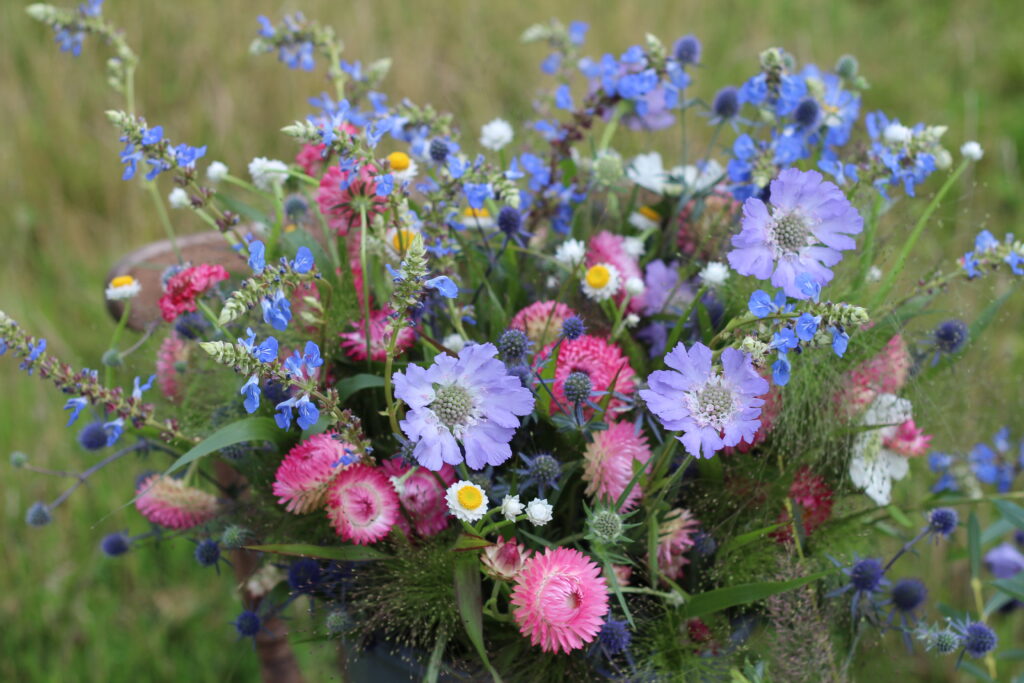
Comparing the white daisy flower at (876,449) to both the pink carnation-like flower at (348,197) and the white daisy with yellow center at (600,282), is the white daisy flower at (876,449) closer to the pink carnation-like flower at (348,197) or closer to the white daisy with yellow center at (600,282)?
the white daisy with yellow center at (600,282)

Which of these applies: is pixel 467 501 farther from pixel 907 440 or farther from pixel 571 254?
pixel 907 440

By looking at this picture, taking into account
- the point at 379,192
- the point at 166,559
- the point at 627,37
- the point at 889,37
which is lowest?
the point at 166,559

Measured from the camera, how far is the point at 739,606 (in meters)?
0.76

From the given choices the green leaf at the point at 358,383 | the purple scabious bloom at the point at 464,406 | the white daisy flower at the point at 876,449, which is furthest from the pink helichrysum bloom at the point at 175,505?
the white daisy flower at the point at 876,449

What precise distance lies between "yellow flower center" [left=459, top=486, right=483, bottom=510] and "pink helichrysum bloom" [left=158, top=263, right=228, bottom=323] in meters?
0.28

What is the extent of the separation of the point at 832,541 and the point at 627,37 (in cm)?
205

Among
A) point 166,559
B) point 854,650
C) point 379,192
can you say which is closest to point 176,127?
point 166,559

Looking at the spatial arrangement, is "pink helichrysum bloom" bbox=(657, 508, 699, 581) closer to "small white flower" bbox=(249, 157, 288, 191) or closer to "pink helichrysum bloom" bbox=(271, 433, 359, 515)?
"pink helichrysum bloom" bbox=(271, 433, 359, 515)

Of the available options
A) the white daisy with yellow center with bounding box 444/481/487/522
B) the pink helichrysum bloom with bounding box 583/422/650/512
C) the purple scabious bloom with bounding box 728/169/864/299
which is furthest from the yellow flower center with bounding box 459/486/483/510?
the purple scabious bloom with bounding box 728/169/864/299

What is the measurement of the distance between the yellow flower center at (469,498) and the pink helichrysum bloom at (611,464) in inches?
4.0

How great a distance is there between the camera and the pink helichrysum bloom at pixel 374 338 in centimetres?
74

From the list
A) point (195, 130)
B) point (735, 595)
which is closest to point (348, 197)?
point (735, 595)

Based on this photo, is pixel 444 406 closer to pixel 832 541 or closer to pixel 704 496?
pixel 704 496

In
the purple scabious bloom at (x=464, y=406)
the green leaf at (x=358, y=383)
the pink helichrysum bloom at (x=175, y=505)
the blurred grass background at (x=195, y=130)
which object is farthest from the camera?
the blurred grass background at (x=195, y=130)
